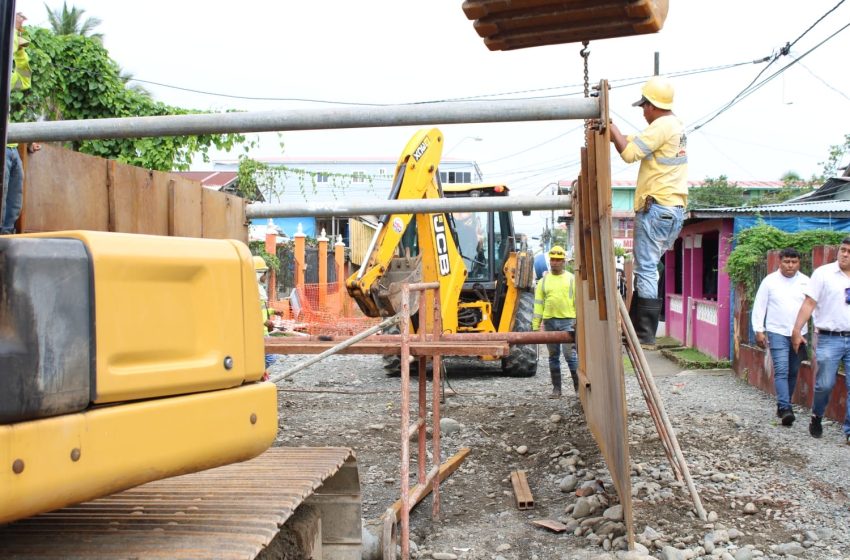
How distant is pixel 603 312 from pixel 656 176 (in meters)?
1.23

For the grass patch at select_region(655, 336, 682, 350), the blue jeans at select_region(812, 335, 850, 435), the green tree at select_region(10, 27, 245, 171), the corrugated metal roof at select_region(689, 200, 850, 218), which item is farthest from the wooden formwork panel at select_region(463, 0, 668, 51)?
the grass patch at select_region(655, 336, 682, 350)

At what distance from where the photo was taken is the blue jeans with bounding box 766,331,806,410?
9.18 m

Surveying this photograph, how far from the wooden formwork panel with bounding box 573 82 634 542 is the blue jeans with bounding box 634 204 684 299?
38cm

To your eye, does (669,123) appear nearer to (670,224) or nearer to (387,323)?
(670,224)

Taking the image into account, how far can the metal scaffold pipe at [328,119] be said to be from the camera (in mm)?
4250

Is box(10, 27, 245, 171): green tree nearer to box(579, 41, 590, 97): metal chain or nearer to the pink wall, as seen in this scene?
the pink wall

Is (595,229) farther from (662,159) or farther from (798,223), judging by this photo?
(798,223)

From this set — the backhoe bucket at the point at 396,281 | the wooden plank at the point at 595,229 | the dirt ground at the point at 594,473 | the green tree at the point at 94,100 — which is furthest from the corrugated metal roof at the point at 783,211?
the wooden plank at the point at 595,229

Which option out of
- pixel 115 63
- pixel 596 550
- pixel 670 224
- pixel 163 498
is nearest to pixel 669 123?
pixel 670 224

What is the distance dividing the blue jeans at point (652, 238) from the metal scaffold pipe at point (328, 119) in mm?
1776

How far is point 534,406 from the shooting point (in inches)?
426

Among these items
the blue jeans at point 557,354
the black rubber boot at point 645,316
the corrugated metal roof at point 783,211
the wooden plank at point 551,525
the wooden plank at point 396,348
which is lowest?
the wooden plank at point 551,525

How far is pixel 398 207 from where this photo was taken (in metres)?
6.49

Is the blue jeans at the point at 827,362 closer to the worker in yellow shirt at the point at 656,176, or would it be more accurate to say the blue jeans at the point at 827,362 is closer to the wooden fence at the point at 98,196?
the worker in yellow shirt at the point at 656,176
